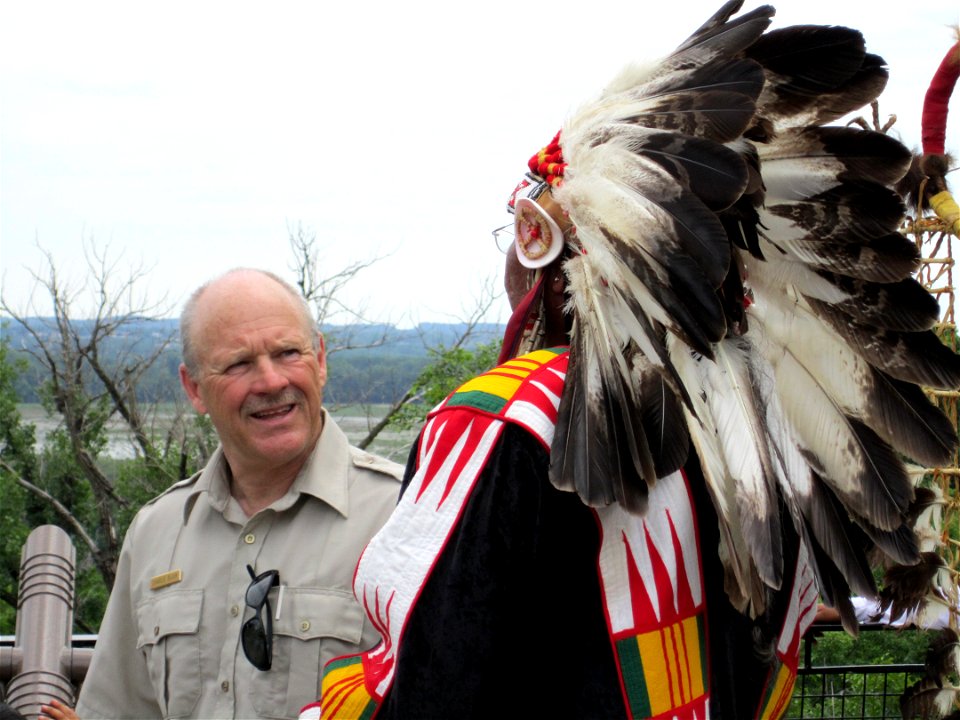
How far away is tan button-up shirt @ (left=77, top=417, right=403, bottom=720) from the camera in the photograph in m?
2.27

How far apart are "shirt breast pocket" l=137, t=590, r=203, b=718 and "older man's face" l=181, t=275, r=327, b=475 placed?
13.7 inches

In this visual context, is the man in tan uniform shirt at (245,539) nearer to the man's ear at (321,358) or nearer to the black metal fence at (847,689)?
the man's ear at (321,358)

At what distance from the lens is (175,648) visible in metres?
2.35

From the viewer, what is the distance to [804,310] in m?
1.62

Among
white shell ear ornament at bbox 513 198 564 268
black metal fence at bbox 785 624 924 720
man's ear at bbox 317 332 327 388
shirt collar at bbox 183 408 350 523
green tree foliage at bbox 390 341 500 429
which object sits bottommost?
black metal fence at bbox 785 624 924 720

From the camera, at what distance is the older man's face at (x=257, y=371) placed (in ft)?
7.95

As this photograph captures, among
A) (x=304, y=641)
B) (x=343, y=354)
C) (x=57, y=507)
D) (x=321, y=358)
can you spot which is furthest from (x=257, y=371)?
(x=343, y=354)

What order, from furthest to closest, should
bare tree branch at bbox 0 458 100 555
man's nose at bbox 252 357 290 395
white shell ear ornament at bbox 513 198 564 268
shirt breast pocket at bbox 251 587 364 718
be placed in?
bare tree branch at bbox 0 458 100 555, man's nose at bbox 252 357 290 395, shirt breast pocket at bbox 251 587 364 718, white shell ear ornament at bbox 513 198 564 268

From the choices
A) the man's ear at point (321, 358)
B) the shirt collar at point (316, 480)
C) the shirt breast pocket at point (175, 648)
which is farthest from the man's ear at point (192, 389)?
the shirt breast pocket at point (175, 648)

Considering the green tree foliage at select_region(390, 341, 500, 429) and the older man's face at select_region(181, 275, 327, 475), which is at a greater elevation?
the green tree foliage at select_region(390, 341, 500, 429)

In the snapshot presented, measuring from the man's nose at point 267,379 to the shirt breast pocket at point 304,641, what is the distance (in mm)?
461

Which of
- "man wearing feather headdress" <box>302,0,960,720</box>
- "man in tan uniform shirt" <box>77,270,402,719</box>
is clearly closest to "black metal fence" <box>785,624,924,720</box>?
"man wearing feather headdress" <box>302,0,960,720</box>

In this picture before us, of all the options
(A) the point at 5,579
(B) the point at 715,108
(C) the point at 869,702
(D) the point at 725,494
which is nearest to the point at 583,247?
(B) the point at 715,108

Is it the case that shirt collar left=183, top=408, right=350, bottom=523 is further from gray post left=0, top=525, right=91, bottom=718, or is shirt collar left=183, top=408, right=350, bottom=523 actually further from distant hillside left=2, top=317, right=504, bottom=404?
distant hillside left=2, top=317, right=504, bottom=404
